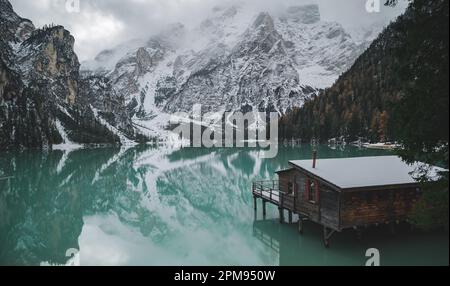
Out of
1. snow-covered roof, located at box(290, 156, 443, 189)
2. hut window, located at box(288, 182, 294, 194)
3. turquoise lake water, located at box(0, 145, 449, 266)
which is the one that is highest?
snow-covered roof, located at box(290, 156, 443, 189)

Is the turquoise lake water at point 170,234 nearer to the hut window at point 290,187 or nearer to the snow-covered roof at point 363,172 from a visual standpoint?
the hut window at point 290,187

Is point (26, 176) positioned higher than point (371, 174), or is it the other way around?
point (371, 174)

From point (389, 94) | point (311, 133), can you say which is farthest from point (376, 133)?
point (311, 133)

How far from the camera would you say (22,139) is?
189 m

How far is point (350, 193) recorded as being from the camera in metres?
25.0

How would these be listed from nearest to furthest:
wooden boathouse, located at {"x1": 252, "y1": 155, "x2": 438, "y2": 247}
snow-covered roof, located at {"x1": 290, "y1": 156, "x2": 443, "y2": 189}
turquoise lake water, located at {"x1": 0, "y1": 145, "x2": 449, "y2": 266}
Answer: wooden boathouse, located at {"x1": 252, "y1": 155, "x2": 438, "y2": 247} < snow-covered roof, located at {"x1": 290, "y1": 156, "x2": 443, "y2": 189} < turquoise lake water, located at {"x1": 0, "y1": 145, "x2": 449, "y2": 266}

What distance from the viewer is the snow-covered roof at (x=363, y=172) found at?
2564cm

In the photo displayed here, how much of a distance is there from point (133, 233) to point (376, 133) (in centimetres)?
11868

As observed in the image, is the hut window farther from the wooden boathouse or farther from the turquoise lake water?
the turquoise lake water

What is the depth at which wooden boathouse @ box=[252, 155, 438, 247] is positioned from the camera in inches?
988

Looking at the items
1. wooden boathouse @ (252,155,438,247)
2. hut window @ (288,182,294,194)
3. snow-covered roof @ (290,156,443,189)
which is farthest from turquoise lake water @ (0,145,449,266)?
snow-covered roof @ (290,156,443,189)

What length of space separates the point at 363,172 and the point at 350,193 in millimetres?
3500

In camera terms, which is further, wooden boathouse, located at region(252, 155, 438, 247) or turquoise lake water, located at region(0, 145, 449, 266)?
turquoise lake water, located at region(0, 145, 449, 266)
